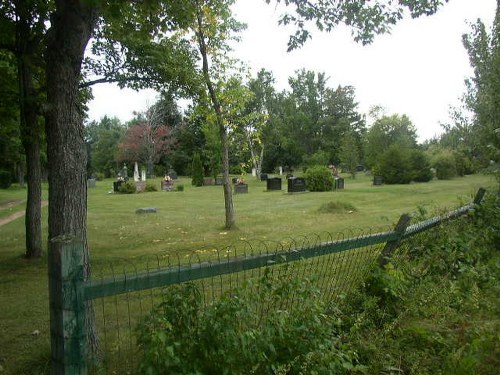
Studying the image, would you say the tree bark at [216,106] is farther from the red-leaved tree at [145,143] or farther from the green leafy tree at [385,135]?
the red-leaved tree at [145,143]

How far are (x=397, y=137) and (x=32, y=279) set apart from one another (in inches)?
1858

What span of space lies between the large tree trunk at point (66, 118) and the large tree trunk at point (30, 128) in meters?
5.43

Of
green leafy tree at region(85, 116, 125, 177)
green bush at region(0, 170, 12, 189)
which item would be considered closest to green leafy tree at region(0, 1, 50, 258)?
green bush at region(0, 170, 12, 189)

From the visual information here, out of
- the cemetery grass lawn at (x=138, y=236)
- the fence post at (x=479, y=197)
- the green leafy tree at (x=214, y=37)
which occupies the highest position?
the green leafy tree at (x=214, y=37)

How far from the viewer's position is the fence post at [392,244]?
5184mm

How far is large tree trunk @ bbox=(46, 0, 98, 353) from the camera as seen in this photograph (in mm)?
3867

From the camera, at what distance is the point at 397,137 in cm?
4953

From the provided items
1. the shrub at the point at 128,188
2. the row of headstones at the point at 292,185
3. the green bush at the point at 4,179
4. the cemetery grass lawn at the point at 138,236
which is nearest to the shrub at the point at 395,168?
the row of headstones at the point at 292,185

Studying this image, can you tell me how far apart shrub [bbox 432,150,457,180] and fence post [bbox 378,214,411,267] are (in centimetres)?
3501

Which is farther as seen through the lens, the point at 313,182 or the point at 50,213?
the point at 313,182

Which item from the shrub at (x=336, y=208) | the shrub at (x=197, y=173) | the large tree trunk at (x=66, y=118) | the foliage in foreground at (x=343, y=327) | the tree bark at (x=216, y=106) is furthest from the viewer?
the shrub at (x=197, y=173)

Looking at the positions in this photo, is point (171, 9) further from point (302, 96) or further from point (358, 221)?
point (302, 96)

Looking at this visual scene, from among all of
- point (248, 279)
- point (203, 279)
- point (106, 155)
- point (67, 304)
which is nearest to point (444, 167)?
point (248, 279)

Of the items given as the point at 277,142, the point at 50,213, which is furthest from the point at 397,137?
the point at 50,213
